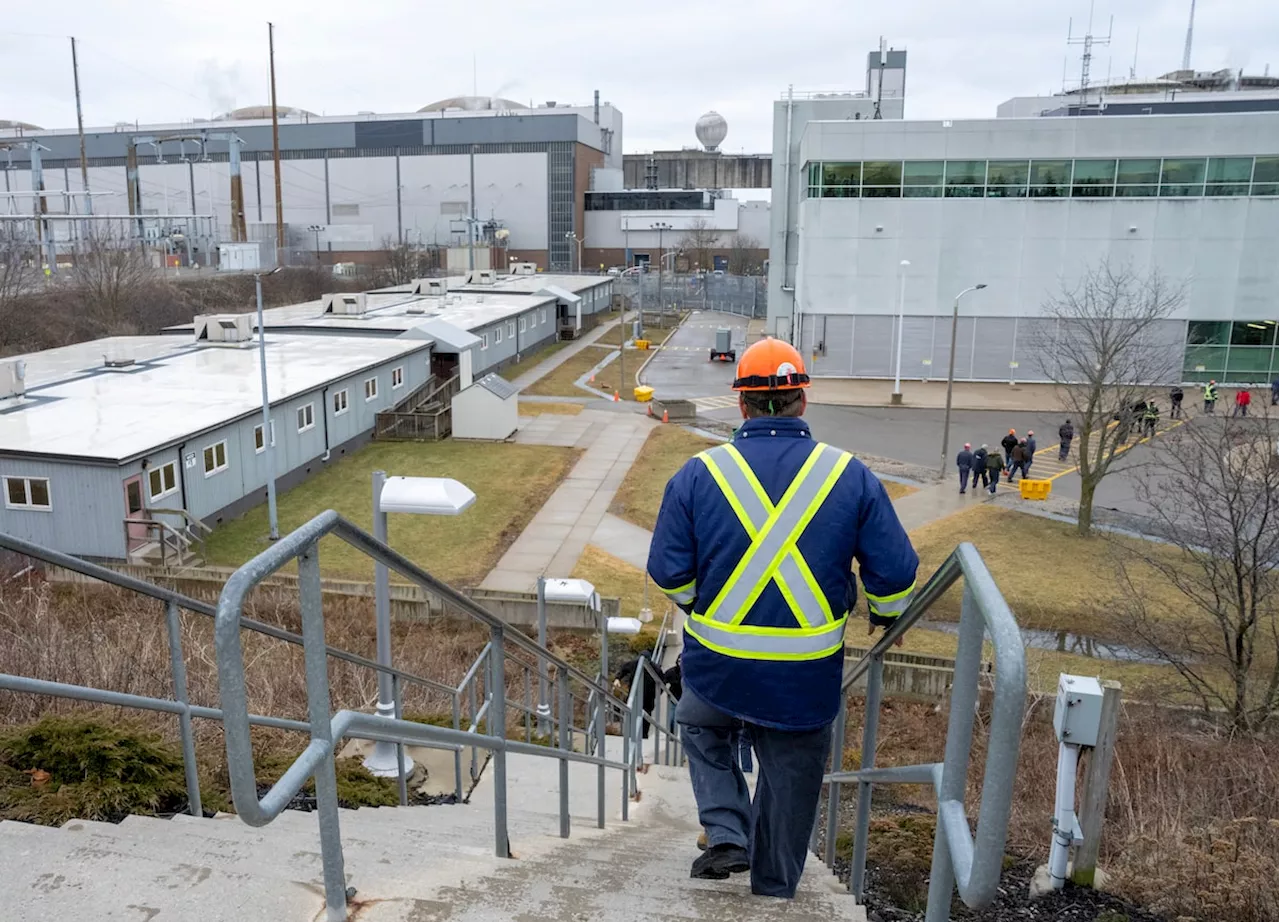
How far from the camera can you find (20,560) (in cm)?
1570

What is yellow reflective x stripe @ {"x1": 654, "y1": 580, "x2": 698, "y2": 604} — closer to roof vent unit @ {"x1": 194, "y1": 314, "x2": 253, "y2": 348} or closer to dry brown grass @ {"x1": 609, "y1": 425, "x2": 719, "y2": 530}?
dry brown grass @ {"x1": 609, "y1": 425, "x2": 719, "y2": 530}

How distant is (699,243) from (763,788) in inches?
3582

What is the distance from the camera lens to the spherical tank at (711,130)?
10925 centimetres

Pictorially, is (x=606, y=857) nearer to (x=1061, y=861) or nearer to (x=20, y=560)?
(x=1061, y=861)

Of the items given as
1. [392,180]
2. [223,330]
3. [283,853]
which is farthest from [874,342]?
[392,180]

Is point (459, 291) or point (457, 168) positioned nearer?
point (459, 291)

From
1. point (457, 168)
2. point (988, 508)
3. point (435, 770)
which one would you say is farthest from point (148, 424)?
point (457, 168)

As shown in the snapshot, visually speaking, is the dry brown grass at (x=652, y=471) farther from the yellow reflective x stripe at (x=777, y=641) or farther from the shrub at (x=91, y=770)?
the yellow reflective x stripe at (x=777, y=641)

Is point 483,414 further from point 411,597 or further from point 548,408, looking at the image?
point 411,597

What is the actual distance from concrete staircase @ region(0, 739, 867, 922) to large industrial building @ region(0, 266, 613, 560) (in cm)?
1599

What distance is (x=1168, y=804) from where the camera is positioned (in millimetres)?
7203

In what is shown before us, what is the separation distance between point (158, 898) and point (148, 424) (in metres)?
19.9

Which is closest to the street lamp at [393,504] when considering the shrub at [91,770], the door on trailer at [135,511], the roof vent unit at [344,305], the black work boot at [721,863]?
the shrub at [91,770]

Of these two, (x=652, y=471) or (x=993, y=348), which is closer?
(x=652, y=471)
